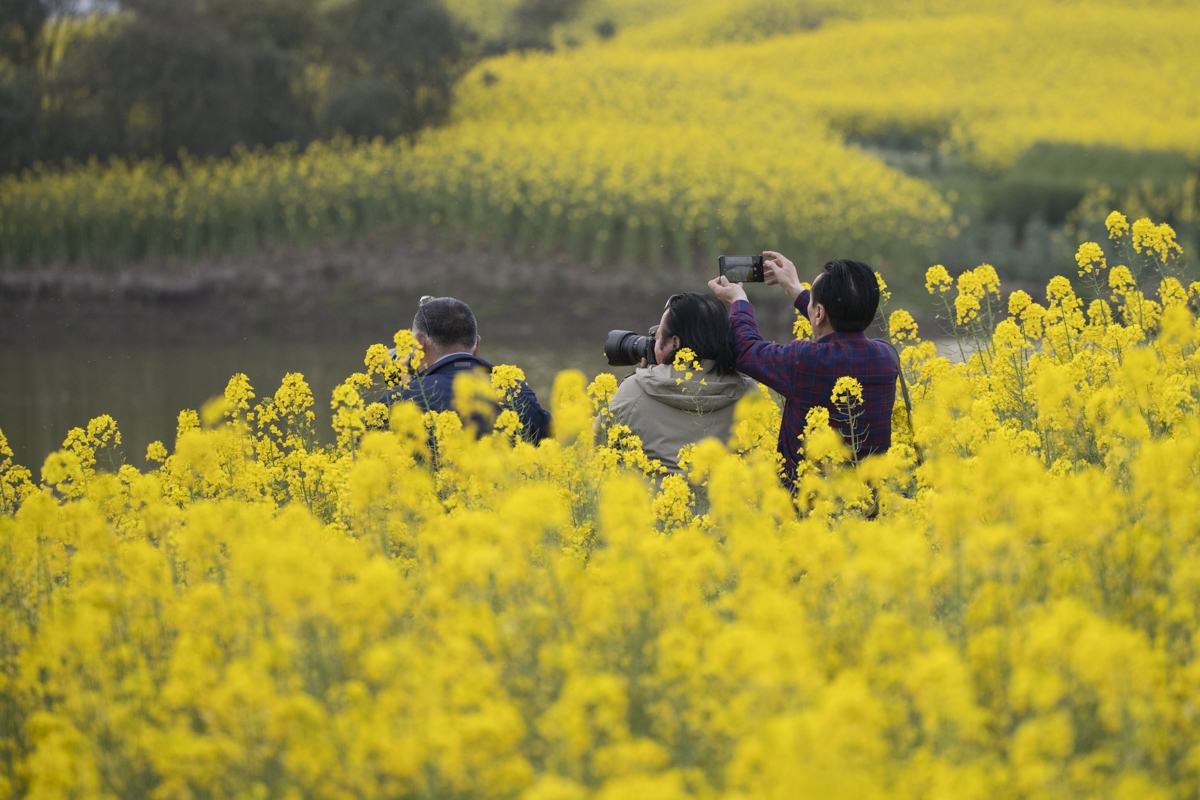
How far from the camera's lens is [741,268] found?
489 centimetres

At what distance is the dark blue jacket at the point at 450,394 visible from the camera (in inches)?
189

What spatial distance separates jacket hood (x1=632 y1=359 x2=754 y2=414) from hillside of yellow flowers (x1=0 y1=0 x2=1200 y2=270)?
477 inches

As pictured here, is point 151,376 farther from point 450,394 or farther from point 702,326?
point 702,326

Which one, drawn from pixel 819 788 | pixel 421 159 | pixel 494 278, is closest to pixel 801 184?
pixel 494 278

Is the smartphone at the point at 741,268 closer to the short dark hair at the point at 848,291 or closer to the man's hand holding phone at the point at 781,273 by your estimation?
the man's hand holding phone at the point at 781,273

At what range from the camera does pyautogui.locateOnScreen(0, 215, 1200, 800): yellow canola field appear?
2045 mm

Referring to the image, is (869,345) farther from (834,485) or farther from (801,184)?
(801,184)

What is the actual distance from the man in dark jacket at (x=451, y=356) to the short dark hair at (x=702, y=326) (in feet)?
2.56

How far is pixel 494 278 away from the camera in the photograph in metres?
16.6

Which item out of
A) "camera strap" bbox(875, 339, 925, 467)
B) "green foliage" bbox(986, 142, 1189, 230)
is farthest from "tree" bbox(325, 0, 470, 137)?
"camera strap" bbox(875, 339, 925, 467)

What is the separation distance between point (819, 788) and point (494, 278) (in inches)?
597

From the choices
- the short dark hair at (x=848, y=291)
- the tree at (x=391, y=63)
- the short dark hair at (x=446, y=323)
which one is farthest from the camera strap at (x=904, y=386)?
the tree at (x=391, y=63)

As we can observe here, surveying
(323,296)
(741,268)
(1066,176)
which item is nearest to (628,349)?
(741,268)

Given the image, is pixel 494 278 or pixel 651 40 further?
pixel 651 40
